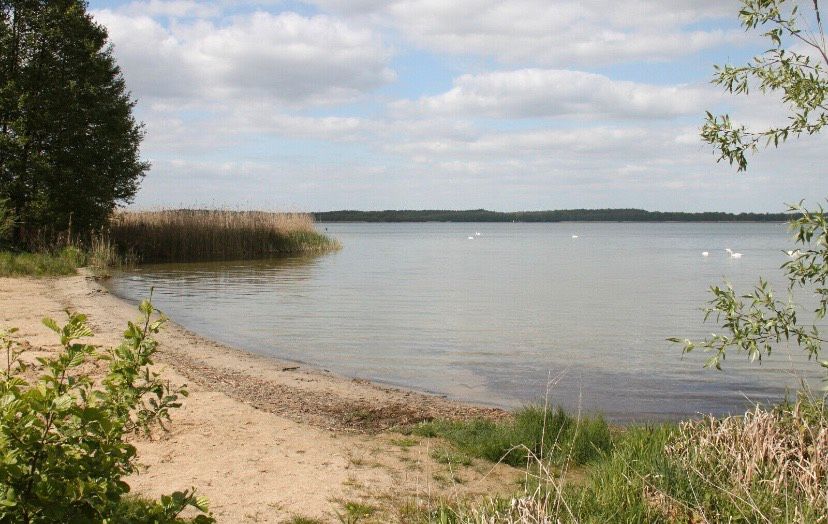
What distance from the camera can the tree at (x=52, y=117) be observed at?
25.5m

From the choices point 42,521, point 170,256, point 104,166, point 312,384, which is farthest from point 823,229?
point 170,256

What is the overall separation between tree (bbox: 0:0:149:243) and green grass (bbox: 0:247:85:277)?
1901mm

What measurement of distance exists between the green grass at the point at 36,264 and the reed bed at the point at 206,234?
7.50m

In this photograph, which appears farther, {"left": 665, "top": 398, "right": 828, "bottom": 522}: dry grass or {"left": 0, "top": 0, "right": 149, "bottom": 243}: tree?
{"left": 0, "top": 0, "right": 149, "bottom": 243}: tree

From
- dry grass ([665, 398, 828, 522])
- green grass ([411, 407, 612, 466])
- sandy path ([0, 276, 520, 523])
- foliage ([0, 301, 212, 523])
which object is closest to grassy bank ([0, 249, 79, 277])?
sandy path ([0, 276, 520, 523])

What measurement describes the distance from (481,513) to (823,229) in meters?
3.21

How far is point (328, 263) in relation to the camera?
38500 mm

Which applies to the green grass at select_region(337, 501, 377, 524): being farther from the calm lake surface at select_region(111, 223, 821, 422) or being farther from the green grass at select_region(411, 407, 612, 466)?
the calm lake surface at select_region(111, 223, 821, 422)

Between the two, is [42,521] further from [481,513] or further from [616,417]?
[616,417]

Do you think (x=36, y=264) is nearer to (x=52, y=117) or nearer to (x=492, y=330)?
(x=52, y=117)

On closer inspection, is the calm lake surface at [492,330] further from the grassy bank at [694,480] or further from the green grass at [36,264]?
the green grass at [36,264]

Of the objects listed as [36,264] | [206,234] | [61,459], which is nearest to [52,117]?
[36,264]

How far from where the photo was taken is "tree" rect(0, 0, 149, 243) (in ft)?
83.6

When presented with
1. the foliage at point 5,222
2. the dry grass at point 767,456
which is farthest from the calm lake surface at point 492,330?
the foliage at point 5,222
